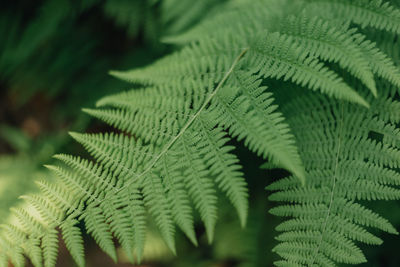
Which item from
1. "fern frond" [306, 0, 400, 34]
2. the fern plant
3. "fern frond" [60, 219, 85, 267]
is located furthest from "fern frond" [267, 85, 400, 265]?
"fern frond" [60, 219, 85, 267]

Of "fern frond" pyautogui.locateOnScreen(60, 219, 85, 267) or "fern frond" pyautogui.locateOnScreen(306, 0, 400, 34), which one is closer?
"fern frond" pyautogui.locateOnScreen(60, 219, 85, 267)

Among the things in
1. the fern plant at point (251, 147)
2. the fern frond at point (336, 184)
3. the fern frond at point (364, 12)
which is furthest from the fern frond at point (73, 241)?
the fern frond at point (364, 12)

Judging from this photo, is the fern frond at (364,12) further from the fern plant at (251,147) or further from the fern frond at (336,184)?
the fern frond at (336,184)

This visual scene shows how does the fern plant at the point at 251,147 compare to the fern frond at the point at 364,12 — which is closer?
the fern plant at the point at 251,147

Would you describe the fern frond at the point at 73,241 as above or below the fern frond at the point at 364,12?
below

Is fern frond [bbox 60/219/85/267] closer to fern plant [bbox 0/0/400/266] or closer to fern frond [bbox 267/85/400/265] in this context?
fern plant [bbox 0/0/400/266]

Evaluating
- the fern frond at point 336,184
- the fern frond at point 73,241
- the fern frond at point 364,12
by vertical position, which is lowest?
the fern frond at point 73,241

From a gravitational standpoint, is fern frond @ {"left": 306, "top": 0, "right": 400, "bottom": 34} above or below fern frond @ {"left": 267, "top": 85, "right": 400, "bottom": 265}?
above

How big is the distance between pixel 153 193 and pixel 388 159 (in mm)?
1067

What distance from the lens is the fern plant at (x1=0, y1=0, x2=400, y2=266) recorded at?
1.46 m

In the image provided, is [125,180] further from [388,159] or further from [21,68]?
[21,68]

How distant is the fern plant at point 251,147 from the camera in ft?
4.78

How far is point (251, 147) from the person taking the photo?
4.95ft

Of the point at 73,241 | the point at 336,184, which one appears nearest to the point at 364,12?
the point at 336,184
